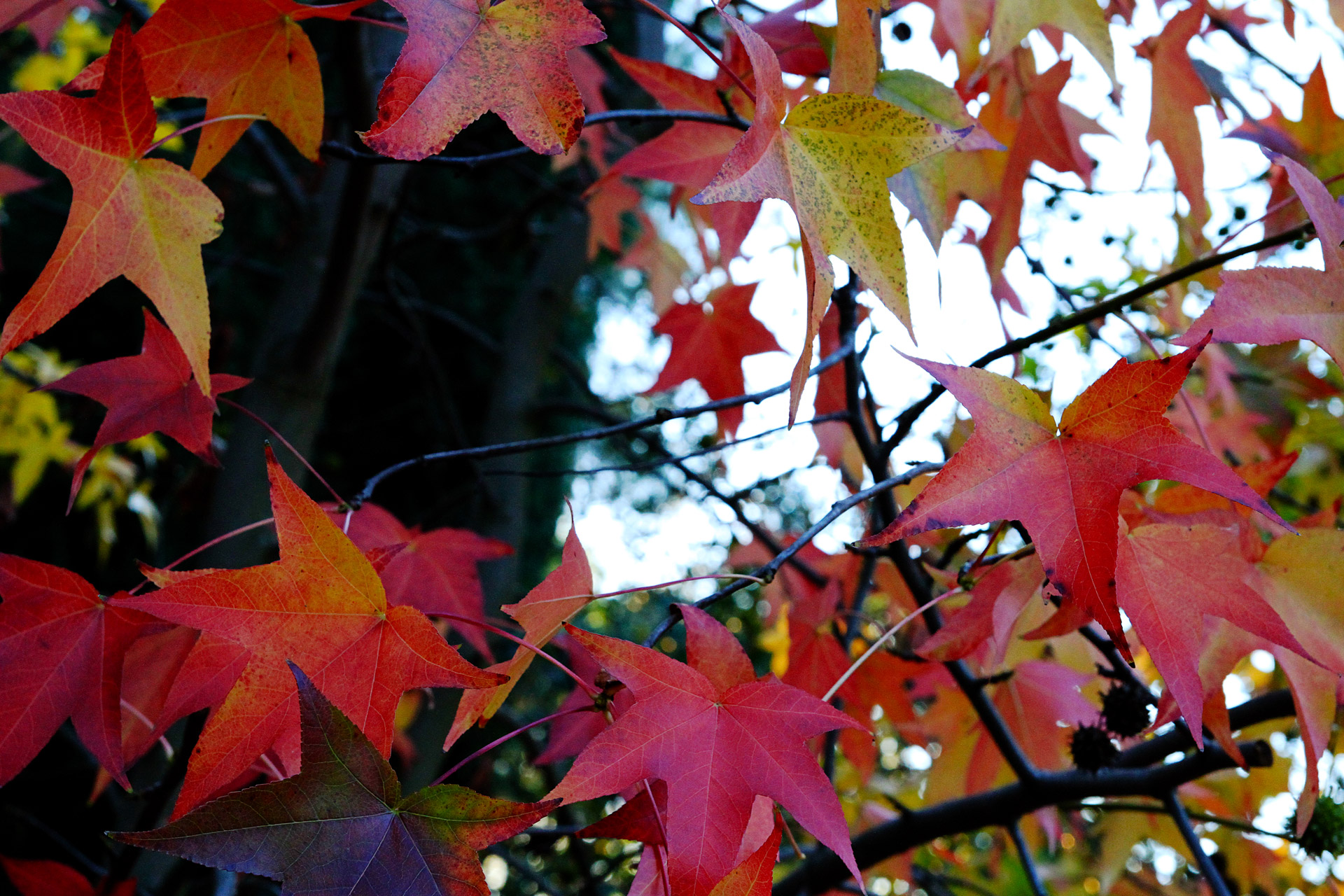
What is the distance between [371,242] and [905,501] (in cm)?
109

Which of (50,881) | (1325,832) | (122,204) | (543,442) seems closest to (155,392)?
(122,204)

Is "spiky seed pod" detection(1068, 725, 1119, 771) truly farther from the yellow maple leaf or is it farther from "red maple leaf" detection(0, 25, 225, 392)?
"red maple leaf" detection(0, 25, 225, 392)

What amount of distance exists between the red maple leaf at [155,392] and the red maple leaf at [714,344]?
70 centimetres

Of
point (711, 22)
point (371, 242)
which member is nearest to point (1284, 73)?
point (371, 242)

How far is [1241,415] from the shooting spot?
1.57m

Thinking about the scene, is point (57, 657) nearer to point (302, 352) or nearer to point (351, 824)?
point (351, 824)

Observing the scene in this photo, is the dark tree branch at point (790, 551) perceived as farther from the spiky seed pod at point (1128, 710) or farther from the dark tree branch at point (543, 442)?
the spiky seed pod at point (1128, 710)

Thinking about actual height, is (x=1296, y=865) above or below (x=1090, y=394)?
below

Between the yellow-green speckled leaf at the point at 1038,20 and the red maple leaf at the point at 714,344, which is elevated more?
the yellow-green speckled leaf at the point at 1038,20

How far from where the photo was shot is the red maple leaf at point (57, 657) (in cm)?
63

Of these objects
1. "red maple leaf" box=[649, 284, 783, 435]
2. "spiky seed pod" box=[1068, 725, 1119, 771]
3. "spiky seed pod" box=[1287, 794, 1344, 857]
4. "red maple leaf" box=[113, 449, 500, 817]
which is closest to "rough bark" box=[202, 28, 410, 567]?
"red maple leaf" box=[649, 284, 783, 435]

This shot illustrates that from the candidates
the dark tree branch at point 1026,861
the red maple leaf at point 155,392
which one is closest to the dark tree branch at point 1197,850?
the dark tree branch at point 1026,861

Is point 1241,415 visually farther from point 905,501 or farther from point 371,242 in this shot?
point 371,242

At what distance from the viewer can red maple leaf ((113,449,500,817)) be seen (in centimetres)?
53
